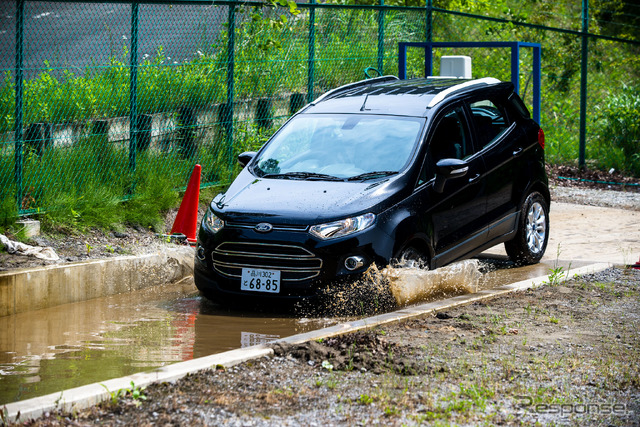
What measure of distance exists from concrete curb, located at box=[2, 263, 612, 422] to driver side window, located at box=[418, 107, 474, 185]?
1244 mm

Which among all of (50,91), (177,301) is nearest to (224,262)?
(177,301)

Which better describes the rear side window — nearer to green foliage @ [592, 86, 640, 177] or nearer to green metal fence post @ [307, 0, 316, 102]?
green metal fence post @ [307, 0, 316, 102]

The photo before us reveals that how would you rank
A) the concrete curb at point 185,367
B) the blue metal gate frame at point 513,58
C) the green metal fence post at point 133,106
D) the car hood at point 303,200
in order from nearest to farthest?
the concrete curb at point 185,367
the car hood at point 303,200
the green metal fence post at point 133,106
the blue metal gate frame at point 513,58

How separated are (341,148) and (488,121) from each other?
1.74m

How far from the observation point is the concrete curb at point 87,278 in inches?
304

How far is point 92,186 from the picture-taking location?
10336mm

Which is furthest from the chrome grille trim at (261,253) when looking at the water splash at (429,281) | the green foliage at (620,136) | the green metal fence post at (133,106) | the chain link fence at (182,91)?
the green foliage at (620,136)

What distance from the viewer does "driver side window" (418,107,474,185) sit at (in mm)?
8344

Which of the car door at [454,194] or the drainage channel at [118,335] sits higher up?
the car door at [454,194]

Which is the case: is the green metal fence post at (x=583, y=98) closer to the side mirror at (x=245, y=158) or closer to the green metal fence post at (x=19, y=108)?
the side mirror at (x=245, y=158)

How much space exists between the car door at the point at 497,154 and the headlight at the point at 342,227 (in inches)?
73.9

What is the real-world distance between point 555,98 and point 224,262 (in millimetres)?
13859

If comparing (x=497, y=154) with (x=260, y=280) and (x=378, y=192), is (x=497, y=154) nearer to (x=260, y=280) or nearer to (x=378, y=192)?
(x=378, y=192)

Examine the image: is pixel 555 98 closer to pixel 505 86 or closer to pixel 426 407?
pixel 505 86
